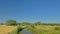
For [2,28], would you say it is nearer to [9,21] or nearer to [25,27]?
[9,21]

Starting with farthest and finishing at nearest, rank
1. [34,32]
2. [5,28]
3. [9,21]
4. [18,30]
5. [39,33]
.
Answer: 1. [5,28]
2. [9,21]
3. [18,30]
4. [34,32]
5. [39,33]

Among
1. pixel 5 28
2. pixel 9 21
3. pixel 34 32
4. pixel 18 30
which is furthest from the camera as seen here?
pixel 5 28

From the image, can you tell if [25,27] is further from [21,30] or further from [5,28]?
[5,28]

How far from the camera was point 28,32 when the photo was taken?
6.55 m

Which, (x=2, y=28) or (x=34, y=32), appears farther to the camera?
(x=2, y=28)

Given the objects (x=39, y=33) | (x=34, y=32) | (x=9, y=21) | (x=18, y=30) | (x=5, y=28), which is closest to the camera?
(x=39, y=33)

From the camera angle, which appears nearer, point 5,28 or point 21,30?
point 21,30

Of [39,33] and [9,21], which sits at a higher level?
[9,21]

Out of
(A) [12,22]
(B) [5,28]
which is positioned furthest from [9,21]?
(B) [5,28]

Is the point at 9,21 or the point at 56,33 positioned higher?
the point at 9,21

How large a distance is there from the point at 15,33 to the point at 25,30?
0.83 metres

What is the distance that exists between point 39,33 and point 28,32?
3.81 ft

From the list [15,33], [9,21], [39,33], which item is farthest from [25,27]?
[9,21]

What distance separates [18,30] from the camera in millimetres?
6438
